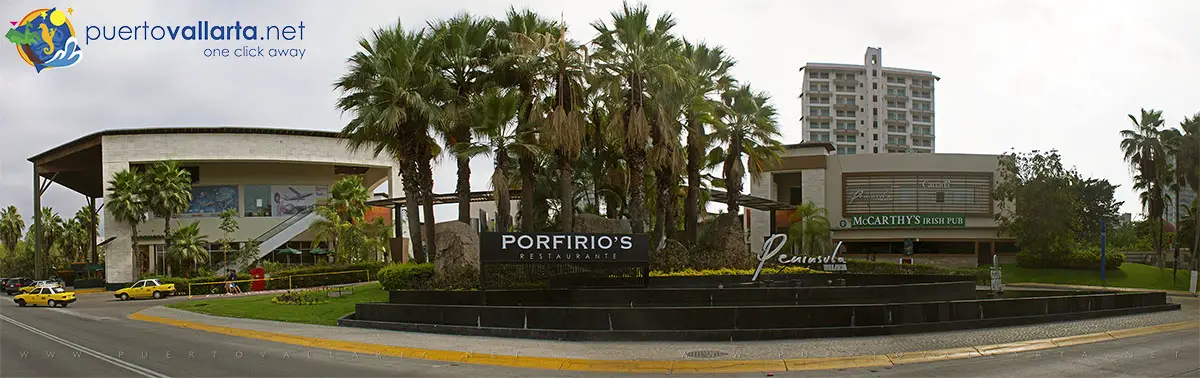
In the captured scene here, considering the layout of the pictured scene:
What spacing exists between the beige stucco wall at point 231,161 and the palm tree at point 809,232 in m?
31.5

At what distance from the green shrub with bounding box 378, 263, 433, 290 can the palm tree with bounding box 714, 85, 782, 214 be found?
1412cm

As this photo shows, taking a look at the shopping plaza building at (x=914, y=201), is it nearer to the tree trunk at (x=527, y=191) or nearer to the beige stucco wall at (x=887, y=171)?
the beige stucco wall at (x=887, y=171)

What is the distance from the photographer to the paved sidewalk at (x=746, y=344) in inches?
613

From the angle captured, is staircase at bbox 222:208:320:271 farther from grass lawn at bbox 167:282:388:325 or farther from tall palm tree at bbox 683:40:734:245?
tall palm tree at bbox 683:40:734:245

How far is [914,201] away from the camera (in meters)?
63.9

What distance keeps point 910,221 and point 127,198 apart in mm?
57348

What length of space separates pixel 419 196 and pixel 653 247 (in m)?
10.4

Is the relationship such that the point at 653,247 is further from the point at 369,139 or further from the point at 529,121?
the point at 369,139

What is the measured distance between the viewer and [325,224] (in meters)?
56.8

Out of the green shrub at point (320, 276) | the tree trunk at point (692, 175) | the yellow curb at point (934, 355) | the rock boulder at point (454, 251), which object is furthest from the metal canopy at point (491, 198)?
the yellow curb at point (934, 355)

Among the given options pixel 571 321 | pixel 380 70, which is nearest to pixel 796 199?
pixel 380 70

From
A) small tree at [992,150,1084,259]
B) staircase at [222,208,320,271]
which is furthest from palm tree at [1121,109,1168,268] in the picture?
staircase at [222,208,320,271]

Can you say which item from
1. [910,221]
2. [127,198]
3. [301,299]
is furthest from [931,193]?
[127,198]

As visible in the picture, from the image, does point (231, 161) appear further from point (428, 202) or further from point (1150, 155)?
point (1150, 155)
